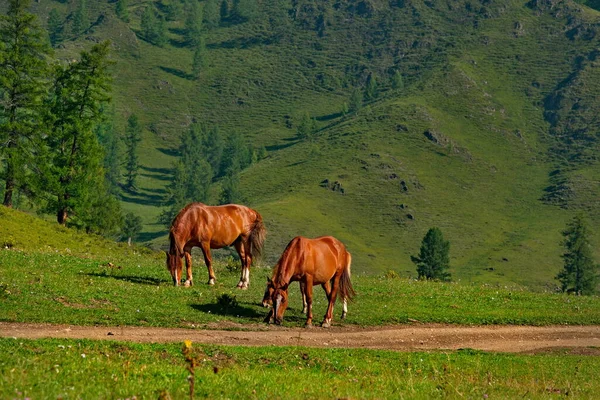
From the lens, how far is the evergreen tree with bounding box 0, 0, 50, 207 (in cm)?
6562

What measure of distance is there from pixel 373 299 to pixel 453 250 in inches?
6278

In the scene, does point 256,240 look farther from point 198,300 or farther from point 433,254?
point 433,254

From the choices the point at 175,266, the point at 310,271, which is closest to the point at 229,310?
the point at 310,271

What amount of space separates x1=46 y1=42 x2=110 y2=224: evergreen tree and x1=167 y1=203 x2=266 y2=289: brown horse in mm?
33540

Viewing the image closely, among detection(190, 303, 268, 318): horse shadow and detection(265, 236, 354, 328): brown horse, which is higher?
detection(265, 236, 354, 328): brown horse

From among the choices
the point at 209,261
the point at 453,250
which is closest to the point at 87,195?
the point at 209,261

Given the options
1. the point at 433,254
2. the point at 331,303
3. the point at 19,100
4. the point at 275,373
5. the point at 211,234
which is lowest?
the point at 275,373

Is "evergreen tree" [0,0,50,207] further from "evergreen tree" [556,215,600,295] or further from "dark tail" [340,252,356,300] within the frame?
"evergreen tree" [556,215,600,295]

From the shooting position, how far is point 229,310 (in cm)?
2989

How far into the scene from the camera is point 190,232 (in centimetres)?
3394

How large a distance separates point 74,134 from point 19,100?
16.6 ft

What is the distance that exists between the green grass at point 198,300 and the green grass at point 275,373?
17.6 ft

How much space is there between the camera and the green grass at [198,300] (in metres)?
27.2

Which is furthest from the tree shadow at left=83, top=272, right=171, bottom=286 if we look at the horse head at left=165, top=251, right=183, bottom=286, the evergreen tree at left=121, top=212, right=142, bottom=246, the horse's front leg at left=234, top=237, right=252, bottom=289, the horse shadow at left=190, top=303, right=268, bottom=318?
the evergreen tree at left=121, top=212, right=142, bottom=246
